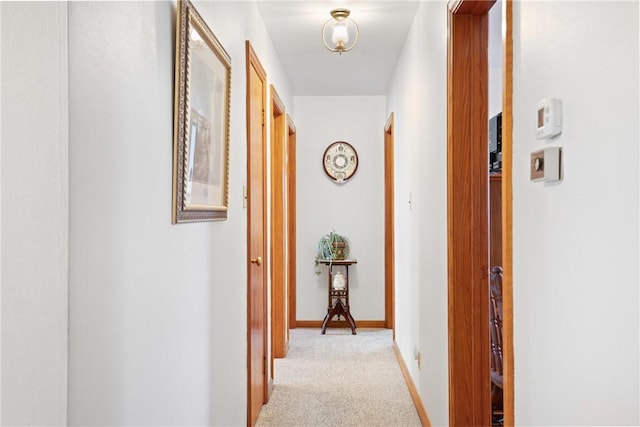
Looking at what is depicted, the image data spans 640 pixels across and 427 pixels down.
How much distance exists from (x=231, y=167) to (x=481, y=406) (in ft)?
5.01

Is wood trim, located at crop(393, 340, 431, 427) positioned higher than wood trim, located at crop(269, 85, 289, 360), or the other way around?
wood trim, located at crop(269, 85, 289, 360)

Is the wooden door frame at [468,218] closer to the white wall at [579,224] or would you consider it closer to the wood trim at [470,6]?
the wood trim at [470,6]

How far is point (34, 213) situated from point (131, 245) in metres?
0.43

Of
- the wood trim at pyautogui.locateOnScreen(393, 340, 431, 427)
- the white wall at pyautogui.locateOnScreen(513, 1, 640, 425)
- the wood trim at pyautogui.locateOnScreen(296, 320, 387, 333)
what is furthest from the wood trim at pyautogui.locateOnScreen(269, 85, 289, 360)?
the white wall at pyautogui.locateOnScreen(513, 1, 640, 425)

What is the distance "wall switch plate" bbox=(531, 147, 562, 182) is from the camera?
1.23m

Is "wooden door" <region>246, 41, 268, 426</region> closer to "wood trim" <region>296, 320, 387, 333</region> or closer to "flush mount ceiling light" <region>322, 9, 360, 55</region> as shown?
"flush mount ceiling light" <region>322, 9, 360, 55</region>

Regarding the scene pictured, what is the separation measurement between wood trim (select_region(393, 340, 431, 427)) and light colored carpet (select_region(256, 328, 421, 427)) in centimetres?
4

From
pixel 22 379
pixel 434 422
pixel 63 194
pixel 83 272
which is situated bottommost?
pixel 434 422

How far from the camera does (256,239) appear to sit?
3248 mm

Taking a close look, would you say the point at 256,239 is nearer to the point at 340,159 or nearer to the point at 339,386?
the point at 339,386

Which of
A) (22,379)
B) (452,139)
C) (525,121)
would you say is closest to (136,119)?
(22,379)

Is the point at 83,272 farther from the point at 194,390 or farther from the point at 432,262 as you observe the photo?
the point at 432,262

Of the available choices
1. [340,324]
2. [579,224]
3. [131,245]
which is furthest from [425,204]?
[340,324]

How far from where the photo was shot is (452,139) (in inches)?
94.4
